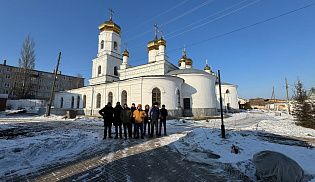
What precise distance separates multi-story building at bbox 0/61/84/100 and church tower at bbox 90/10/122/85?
23890 millimetres

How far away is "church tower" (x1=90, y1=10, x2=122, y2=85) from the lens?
32594mm

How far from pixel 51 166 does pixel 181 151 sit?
14.4 ft

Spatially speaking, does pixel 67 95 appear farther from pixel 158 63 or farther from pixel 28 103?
pixel 158 63

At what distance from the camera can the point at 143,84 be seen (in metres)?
24.2

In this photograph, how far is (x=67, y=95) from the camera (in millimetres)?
36250

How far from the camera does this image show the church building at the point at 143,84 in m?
24.1

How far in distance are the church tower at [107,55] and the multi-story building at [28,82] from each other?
23890 mm

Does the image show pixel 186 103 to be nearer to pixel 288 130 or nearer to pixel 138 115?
pixel 288 130

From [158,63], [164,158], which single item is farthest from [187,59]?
[164,158]

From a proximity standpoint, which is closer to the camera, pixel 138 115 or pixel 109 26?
pixel 138 115

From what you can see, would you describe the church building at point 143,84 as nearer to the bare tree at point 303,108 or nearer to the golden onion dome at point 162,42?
the golden onion dome at point 162,42

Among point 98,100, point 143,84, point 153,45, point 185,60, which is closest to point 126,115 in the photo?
point 143,84

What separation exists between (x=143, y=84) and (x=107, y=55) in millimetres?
12265

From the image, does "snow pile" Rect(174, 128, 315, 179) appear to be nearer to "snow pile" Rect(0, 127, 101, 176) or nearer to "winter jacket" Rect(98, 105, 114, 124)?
"winter jacket" Rect(98, 105, 114, 124)
